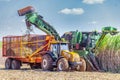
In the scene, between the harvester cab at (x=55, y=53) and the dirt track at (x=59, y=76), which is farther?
the harvester cab at (x=55, y=53)

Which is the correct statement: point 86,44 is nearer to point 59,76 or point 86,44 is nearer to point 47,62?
point 47,62

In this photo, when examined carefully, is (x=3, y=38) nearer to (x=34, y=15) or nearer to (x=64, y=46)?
(x=34, y=15)

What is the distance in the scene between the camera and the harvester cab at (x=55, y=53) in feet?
91.1

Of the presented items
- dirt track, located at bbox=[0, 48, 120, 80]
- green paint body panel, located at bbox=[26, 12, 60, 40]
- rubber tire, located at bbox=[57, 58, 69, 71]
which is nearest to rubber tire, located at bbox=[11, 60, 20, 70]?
green paint body panel, located at bbox=[26, 12, 60, 40]

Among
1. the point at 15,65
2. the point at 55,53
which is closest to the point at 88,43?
the point at 55,53

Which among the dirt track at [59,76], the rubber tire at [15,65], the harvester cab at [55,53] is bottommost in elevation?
the dirt track at [59,76]

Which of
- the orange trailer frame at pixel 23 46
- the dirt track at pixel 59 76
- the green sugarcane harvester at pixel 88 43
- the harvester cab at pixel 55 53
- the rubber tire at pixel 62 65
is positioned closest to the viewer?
the dirt track at pixel 59 76

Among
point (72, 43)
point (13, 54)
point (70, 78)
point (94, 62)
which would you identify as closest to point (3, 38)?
point (13, 54)

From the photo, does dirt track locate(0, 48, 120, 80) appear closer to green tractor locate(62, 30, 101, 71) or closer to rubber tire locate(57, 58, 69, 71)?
rubber tire locate(57, 58, 69, 71)

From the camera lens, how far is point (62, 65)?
27.5 meters

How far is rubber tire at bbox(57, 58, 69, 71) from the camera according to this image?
89.7 ft

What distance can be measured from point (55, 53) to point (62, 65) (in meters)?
1.84

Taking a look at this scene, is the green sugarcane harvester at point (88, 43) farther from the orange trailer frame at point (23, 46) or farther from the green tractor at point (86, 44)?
the orange trailer frame at point (23, 46)

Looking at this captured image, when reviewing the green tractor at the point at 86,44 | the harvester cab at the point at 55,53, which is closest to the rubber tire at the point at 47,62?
the harvester cab at the point at 55,53
